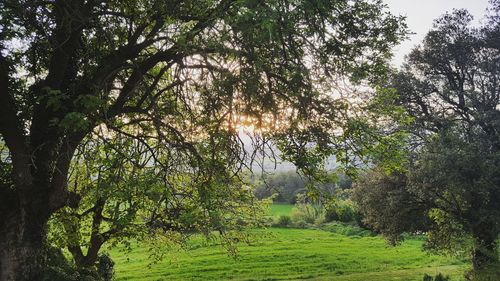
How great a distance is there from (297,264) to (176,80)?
28922 mm

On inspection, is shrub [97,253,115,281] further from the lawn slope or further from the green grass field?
the green grass field

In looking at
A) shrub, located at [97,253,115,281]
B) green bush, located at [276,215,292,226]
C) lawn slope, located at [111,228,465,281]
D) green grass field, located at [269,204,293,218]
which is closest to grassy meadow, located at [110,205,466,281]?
lawn slope, located at [111,228,465,281]

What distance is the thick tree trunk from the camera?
33.0ft

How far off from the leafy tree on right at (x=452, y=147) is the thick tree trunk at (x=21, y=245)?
48.7 feet

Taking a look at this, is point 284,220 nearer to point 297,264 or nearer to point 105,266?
point 297,264

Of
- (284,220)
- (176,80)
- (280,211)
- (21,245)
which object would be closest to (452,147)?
(176,80)

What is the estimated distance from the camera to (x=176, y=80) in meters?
9.40

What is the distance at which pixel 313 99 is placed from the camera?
8.69 m

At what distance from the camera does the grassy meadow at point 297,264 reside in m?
31.0

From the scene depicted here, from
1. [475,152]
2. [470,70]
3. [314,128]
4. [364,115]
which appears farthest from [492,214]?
[314,128]

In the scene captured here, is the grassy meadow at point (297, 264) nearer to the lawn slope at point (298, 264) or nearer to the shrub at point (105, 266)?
the lawn slope at point (298, 264)

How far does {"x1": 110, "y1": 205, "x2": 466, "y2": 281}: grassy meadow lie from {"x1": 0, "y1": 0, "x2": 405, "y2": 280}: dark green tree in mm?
15584

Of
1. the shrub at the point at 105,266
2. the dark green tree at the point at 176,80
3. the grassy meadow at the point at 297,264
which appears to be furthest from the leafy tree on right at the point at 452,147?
the shrub at the point at 105,266

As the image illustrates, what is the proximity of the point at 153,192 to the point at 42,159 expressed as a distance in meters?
3.58
